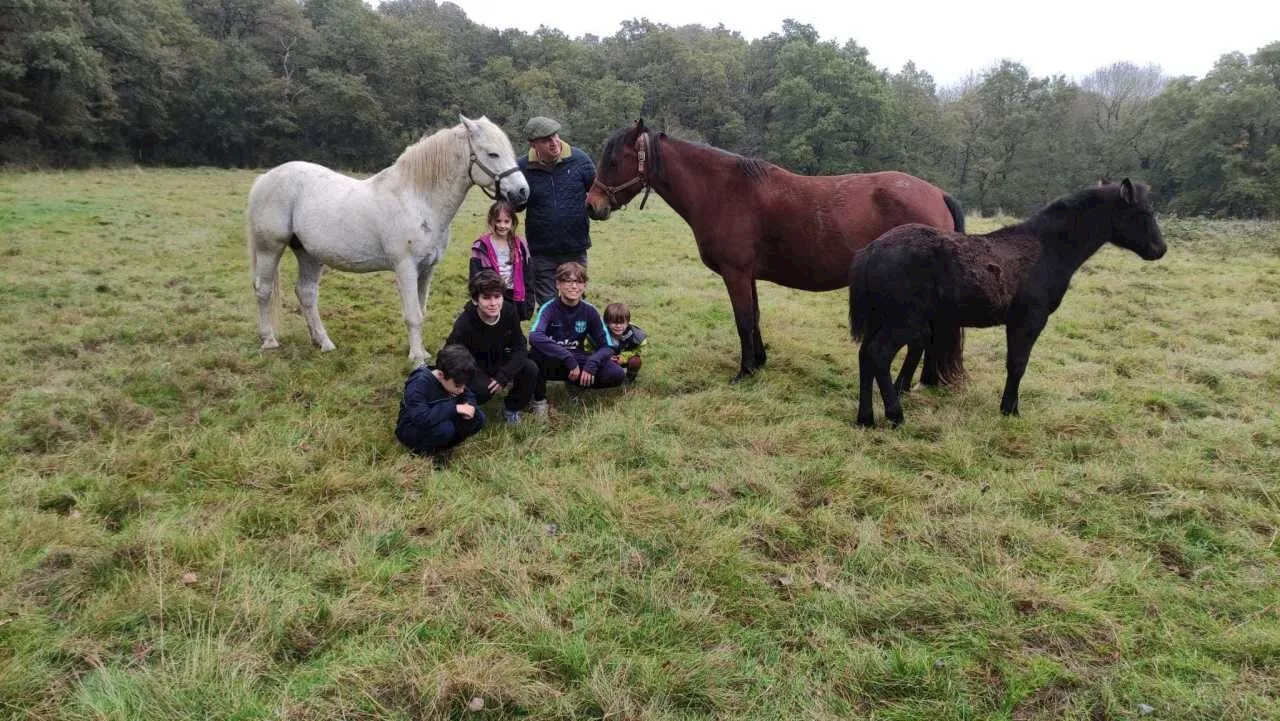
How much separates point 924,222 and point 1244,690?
3691 millimetres

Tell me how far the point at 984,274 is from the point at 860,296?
2.68ft

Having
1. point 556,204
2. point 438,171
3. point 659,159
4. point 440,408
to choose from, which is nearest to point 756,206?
point 659,159

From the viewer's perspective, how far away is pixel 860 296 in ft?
14.4

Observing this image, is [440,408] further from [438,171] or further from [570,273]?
[438,171]

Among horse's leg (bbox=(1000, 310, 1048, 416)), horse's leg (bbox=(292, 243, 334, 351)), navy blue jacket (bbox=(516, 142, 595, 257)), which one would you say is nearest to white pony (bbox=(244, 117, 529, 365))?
horse's leg (bbox=(292, 243, 334, 351))

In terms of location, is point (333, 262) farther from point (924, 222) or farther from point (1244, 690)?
point (1244, 690)

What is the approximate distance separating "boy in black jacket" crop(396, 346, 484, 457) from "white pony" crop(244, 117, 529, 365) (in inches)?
67.0

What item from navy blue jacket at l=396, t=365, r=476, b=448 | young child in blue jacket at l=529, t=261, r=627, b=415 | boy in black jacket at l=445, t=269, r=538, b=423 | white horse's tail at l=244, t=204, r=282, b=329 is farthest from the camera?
white horse's tail at l=244, t=204, r=282, b=329

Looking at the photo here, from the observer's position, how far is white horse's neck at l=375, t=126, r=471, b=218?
17.2ft

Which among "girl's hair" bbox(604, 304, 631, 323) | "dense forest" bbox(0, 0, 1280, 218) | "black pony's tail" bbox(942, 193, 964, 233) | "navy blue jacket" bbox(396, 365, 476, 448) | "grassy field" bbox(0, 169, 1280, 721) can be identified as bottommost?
"grassy field" bbox(0, 169, 1280, 721)

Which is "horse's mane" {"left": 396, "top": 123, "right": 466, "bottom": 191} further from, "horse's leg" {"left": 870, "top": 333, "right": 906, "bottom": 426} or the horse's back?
"horse's leg" {"left": 870, "top": 333, "right": 906, "bottom": 426}

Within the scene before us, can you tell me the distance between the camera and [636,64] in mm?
63906

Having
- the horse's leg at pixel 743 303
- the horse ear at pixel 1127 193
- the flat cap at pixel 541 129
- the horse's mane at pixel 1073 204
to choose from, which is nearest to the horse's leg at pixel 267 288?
the flat cap at pixel 541 129

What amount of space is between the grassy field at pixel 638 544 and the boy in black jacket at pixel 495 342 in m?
0.30
